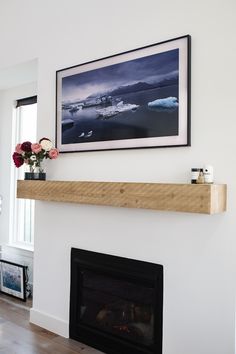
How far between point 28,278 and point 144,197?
217 centimetres

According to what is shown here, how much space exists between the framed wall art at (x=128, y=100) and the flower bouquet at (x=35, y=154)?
4.7 inches

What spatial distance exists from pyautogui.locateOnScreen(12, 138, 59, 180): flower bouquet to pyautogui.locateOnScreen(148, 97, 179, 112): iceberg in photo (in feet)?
3.01

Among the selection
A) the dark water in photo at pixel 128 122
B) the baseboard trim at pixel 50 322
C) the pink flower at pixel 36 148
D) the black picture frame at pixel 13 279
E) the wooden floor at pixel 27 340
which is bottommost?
the wooden floor at pixel 27 340

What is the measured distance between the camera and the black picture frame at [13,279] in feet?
11.4

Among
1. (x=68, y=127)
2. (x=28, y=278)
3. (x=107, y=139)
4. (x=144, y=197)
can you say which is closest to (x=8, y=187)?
(x=28, y=278)

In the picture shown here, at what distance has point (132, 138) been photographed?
2.34m

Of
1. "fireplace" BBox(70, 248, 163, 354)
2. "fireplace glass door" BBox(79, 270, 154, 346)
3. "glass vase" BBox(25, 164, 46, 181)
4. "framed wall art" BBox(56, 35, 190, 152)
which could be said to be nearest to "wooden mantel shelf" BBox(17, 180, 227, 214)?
"glass vase" BBox(25, 164, 46, 181)

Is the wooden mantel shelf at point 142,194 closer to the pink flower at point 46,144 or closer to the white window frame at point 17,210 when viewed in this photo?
the pink flower at point 46,144

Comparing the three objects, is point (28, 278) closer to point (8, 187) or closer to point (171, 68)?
point (8, 187)

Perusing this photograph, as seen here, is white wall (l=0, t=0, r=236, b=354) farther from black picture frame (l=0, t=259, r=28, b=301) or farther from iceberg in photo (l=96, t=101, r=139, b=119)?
black picture frame (l=0, t=259, r=28, b=301)

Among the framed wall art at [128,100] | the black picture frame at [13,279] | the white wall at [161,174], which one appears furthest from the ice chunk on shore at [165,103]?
the black picture frame at [13,279]

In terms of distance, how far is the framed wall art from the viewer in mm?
2127

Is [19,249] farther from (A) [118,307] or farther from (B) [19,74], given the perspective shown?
(B) [19,74]

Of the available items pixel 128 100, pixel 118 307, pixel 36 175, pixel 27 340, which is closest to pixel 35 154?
pixel 36 175
